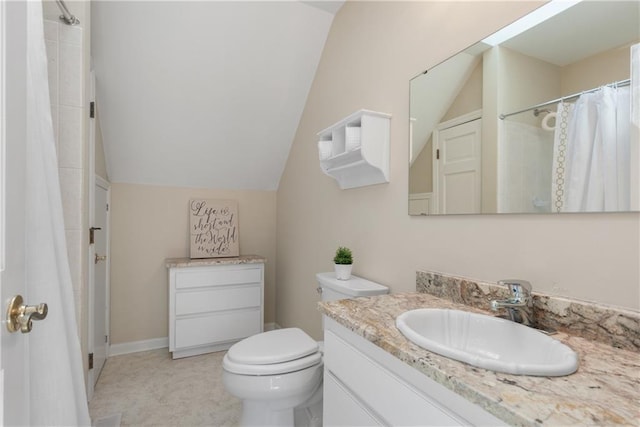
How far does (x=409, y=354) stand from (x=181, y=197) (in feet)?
8.78

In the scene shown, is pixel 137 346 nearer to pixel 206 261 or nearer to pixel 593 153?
pixel 206 261

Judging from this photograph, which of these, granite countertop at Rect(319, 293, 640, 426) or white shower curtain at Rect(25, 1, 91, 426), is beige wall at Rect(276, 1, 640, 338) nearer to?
granite countertop at Rect(319, 293, 640, 426)

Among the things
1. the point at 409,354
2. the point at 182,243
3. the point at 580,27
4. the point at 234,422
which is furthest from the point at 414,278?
the point at 182,243

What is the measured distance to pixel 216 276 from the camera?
2682 mm

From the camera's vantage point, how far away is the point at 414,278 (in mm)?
1456

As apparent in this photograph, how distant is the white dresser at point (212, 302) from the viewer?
8.40 ft

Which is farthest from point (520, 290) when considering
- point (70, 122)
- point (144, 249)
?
point (144, 249)

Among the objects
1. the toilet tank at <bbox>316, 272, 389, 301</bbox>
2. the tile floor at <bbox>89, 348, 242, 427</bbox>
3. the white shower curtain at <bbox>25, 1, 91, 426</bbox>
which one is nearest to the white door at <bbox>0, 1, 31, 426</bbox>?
the white shower curtain at <bbox>25, 1, 91, 426</bbox>

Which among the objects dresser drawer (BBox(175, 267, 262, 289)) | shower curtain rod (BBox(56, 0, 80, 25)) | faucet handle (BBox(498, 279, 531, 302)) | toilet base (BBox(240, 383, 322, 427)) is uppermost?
shower curtain rod (BBox(56, 0, 80, 25))

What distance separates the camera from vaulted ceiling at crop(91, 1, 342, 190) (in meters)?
2.02

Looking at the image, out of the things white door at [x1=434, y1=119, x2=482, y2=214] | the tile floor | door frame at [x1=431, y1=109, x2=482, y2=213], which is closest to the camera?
white door at [x1=434, y1=119, x2=482, y2=214]

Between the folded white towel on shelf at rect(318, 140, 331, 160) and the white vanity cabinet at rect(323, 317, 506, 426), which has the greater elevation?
the folded white towel on shelf at rect(318, 140, 331, 160)

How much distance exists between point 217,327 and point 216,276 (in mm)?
426

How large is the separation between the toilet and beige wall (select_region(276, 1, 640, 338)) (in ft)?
1.12
